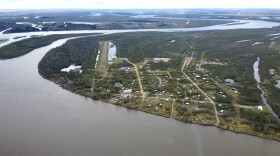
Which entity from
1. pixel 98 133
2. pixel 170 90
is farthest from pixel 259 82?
pixel 98 133

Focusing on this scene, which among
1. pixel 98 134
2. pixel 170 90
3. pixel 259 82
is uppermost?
pixel 170 90

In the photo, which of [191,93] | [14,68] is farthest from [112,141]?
[14,68]

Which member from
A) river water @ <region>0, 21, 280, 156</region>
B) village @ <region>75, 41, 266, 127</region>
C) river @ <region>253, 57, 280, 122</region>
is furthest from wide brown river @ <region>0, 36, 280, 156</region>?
river @ <region>253, 57, 280, 122</region>

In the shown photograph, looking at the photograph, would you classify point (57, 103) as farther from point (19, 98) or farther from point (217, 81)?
point (217, 81)

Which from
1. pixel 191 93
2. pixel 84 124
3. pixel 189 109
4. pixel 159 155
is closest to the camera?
pixel 159 155

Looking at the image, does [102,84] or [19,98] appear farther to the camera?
[102,84]

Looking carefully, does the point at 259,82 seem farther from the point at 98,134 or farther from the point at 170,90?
the point at 98,134

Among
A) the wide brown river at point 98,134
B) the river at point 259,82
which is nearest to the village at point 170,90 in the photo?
the river at point 259,82

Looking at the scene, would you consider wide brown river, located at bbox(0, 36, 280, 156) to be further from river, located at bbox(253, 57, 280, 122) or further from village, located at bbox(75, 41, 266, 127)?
river, located at bbox(253, 57, 280, 122)
